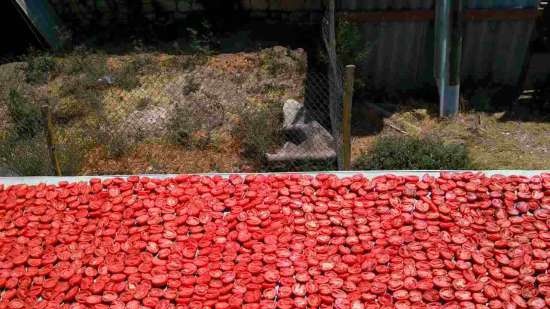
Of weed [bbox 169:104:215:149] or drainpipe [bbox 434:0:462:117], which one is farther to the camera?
drainpipe [bbox 434:0:462:117]

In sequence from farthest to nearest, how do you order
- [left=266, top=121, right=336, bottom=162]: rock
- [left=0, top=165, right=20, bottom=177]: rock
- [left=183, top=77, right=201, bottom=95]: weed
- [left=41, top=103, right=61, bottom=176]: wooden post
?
[left=183, top=77, right=201, bottom=95]: weed, [left=266, top=121, right=336, bottom=162]: rock, [left=0, top=165, right=20, bottom=177]: rock, [left=41, top=103, right=61, bottom=176]: wooden post

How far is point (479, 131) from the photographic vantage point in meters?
7.32

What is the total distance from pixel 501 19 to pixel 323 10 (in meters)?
2.83

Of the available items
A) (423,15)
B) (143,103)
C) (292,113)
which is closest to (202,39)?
(143,103)

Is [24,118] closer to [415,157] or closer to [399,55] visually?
[415,157]

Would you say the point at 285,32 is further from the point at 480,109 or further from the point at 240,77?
the point at 480,109

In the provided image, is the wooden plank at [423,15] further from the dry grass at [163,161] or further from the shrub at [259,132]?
the dry grass at [163,161]

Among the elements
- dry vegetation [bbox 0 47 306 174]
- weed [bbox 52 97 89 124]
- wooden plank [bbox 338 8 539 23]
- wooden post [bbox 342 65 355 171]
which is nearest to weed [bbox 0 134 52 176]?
dry vegetation [bbox 0 47 306 174]

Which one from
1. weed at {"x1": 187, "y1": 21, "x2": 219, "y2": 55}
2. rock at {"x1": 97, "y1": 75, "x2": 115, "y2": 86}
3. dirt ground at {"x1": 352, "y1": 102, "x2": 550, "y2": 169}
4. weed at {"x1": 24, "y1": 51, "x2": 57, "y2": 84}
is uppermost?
weed at {"x1": 187, "y1": 21, "x2": 219, "y2": 55}

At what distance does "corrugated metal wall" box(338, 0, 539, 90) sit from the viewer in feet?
25.2

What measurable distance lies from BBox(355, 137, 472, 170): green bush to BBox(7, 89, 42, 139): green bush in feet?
14.4

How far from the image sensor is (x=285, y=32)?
9.23m

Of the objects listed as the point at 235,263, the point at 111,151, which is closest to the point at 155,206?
the point at 235,263

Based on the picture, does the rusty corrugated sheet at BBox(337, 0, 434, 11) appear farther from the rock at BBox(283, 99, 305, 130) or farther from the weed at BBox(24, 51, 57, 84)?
the weed at BBox(24, 51, 57, 84)
